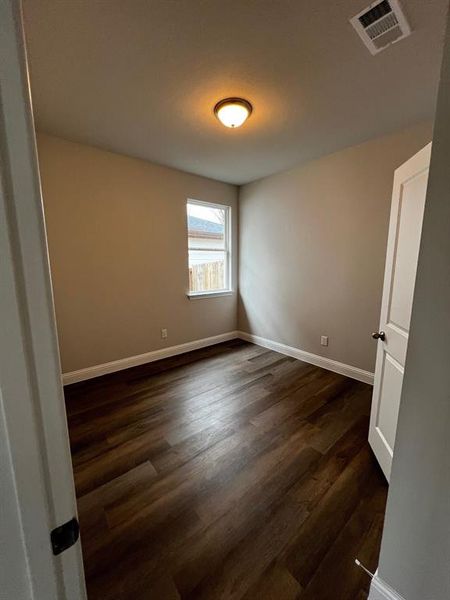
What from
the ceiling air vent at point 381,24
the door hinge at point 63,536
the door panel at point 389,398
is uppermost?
the ceiling air vent at point 381,24

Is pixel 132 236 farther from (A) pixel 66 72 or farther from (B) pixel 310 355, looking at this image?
(B) pixel 310 355

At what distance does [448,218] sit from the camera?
0.78 m

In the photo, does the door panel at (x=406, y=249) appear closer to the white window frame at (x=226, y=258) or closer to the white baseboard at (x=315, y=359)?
the white baseboard at (x=315, y=359)

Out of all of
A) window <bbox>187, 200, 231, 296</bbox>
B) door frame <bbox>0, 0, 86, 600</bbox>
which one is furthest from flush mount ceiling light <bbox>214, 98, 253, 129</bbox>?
door frame <bbox>0, 0, 86, 600</bbox>

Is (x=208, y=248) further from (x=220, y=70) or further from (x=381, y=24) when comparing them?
(x=381, y=24)

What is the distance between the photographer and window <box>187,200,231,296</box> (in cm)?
379

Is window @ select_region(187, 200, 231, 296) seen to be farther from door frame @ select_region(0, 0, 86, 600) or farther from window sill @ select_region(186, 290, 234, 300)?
door frame @ select_region(0, 0, 86, 600)

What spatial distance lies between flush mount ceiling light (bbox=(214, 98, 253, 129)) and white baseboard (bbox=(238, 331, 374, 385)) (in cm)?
280

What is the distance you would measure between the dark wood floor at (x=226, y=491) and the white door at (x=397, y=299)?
0.32 metres

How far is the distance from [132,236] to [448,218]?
9.94 feet

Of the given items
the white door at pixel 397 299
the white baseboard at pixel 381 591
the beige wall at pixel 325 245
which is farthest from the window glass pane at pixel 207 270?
Result: the white baseboard at pixel 381 591

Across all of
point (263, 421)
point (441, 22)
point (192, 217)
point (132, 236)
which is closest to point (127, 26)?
point (441, 22)

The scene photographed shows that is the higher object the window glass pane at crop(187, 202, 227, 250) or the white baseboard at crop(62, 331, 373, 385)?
the window glass pane at crop(187, 202, 227, 250)

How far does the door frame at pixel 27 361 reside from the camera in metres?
0.37
